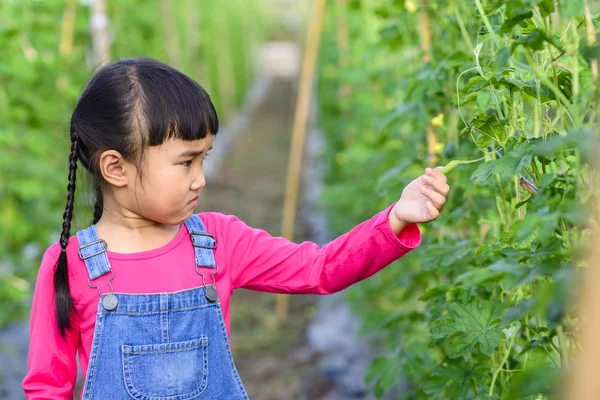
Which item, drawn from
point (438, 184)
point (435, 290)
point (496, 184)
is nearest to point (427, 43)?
point (496, 184)

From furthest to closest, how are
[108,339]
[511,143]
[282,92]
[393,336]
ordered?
[282,92], [393,336], [108,339], [511,143]

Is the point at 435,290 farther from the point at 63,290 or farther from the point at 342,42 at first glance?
the point at 342,42

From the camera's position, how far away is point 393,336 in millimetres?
3457

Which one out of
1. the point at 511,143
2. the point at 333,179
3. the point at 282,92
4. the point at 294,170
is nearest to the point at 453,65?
the point at 511,143

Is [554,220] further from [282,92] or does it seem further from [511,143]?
[282,92]

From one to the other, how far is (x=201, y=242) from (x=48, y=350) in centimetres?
42

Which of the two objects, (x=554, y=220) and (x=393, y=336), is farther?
(x=393, y=336)

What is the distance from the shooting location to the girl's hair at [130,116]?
183cm

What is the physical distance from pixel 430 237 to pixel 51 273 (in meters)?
1.36

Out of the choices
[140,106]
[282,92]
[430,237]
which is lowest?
[282,92]

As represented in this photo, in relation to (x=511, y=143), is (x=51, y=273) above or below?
below

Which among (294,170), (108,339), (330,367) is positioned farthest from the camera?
(294,170)

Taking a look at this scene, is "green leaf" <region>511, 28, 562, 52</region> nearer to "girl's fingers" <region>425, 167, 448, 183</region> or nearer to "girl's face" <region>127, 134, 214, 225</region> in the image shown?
"girl's fingers" <region>425, 167, 448, 183</region>

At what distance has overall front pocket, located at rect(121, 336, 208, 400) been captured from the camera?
1797mm
